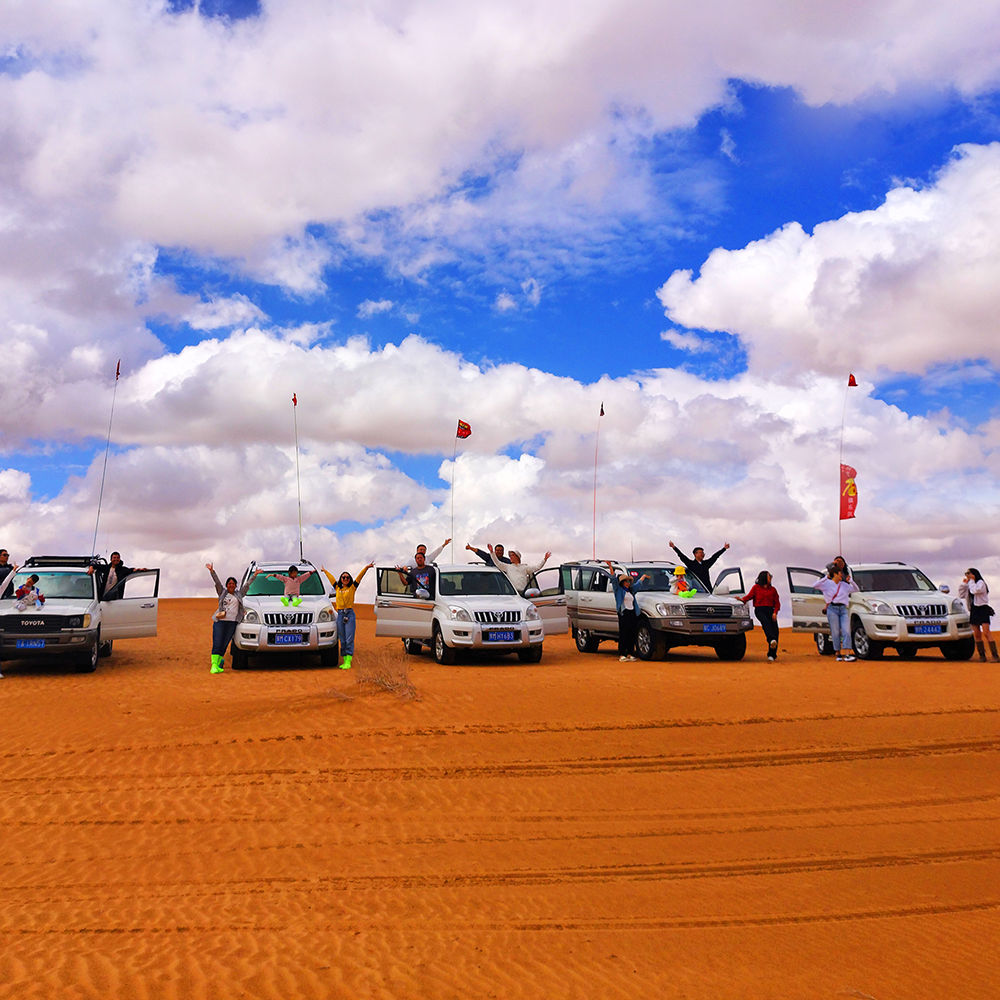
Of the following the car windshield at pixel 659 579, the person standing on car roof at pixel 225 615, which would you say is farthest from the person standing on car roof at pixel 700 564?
the person standing on car roof at pixel 225 615

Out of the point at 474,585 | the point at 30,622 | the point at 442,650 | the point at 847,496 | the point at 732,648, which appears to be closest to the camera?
the point at 30,622

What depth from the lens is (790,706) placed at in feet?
42.4

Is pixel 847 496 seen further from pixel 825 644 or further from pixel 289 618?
pixel 289 618

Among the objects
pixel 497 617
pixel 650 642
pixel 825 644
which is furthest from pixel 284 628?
pixel 825 644

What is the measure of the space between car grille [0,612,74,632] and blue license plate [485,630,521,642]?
26.2 ft

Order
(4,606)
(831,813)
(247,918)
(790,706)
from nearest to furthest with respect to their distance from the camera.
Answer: (247,918), (831,813), (790,706), (4,606)

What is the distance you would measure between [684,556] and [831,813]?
35.8 feet

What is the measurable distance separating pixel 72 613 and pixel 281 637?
3892mm

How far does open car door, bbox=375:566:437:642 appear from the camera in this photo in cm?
1867

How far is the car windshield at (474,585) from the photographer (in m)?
18.5

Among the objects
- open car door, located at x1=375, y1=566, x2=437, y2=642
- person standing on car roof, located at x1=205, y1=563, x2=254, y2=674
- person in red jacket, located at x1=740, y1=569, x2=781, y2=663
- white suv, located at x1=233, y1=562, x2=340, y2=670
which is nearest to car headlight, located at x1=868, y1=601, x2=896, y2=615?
person in red jacket, located at x1=740, y1=569, x2=781, y2=663

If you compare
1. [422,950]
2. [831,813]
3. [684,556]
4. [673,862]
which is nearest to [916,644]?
[684,556]

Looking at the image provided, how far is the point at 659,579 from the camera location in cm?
1980

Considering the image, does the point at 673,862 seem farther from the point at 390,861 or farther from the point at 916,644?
the point at 916,644
